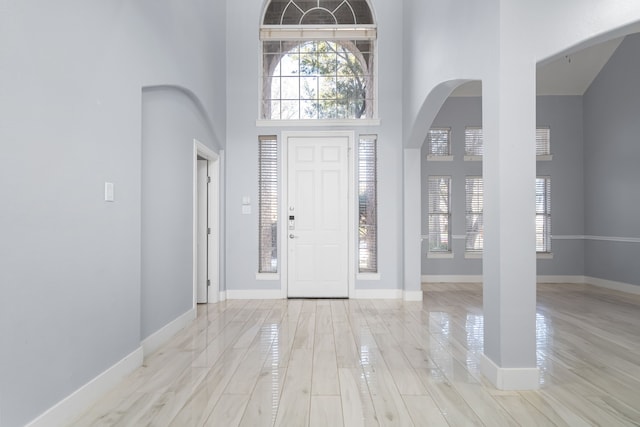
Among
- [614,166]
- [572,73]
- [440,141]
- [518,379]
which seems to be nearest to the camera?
[518,379]

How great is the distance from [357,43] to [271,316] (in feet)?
13.2

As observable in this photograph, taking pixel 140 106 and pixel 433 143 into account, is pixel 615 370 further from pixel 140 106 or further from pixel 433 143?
pixel 433 143

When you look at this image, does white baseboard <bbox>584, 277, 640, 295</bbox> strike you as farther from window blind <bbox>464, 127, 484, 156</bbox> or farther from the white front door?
the white front door

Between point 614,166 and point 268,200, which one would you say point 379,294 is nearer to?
point 268,200

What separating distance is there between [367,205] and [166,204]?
287 cm

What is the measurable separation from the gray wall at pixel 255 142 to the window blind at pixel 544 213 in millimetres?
3217

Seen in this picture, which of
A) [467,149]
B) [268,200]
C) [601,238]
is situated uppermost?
[467,149]

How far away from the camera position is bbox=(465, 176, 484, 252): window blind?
7074mm

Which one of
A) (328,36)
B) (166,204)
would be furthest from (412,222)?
(166,204)

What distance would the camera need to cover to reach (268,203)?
5.65 meters

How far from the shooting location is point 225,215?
5582 millimetres

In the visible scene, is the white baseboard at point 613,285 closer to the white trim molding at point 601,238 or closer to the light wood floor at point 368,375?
the white trim molding at point 601,238

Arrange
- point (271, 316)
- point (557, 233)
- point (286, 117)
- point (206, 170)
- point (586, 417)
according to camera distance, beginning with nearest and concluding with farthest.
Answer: point (586, 417) < point (271, 316) < point (206, 170) < point (286, 117) < point (557, 233)

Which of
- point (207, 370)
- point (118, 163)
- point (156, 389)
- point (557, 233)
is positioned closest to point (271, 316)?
point (207, 370)
